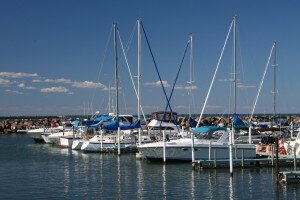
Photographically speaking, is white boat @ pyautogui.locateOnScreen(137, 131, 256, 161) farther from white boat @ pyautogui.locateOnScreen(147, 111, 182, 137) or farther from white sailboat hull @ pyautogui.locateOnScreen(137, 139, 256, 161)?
white boat @ pyautogui.locateOnScreen(147, 111, 182, 137)

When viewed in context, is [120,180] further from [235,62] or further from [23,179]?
[235,62]

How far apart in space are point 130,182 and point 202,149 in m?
8.98

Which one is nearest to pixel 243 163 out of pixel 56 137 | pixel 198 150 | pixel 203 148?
pixel 203 148

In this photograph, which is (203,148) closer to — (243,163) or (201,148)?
(201,148)

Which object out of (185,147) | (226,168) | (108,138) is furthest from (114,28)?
(226,168)

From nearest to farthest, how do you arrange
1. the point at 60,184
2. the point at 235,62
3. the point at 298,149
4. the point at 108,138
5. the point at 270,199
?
1. the point at 270,199
2. the point at 60,184
3. the point at 298,149
4. the point at 235,62
5. the point at 108,138

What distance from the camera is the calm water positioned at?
2794 centimetres

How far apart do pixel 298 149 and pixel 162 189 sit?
13385 mm

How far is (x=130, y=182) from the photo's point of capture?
32406mm

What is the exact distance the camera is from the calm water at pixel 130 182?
2794cm

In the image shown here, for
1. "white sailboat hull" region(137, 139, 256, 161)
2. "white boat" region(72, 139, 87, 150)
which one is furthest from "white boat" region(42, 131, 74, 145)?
"white sailboat hull" region(137, 139, 256, 161)

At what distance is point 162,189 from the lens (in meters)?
29.5

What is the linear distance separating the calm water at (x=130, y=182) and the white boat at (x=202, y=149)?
92cm

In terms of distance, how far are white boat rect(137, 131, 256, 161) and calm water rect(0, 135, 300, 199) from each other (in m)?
0.92
